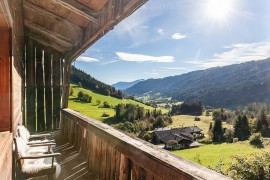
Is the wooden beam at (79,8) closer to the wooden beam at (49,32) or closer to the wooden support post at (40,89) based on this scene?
the wooden beam at (49,32)

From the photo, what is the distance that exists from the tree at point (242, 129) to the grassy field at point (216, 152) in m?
5.44

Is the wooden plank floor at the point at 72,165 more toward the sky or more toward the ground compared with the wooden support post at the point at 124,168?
more toward the ground

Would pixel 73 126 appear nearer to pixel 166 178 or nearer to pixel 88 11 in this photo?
pixel 88 11

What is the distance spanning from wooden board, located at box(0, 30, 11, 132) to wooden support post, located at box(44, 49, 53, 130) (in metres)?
4.73

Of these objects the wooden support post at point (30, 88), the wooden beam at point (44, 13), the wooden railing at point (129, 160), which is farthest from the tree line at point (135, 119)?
the wooden railing at point (129, 160)

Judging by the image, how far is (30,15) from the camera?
4.97 m

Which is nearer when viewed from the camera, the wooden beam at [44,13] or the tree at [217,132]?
the wooden beam at [44,13]

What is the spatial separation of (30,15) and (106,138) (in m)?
3.00

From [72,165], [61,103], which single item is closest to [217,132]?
[61,103]

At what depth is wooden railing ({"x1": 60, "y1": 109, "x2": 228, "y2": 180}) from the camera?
1762 mm

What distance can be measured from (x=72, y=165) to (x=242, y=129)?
97058 mm

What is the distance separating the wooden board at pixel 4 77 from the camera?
2.76 metres

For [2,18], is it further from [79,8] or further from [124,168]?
[124,168]

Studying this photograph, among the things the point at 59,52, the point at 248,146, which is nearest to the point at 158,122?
the point at 248,146
